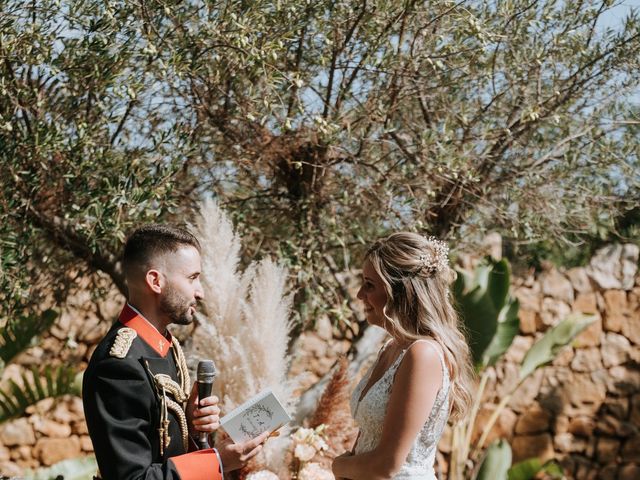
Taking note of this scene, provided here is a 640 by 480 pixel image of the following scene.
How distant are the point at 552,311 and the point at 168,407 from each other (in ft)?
18.2

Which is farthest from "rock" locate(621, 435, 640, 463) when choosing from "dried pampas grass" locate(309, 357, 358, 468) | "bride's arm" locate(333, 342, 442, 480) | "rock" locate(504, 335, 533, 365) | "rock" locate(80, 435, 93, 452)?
"bride's arm" locate(333, 342, 442, 480)

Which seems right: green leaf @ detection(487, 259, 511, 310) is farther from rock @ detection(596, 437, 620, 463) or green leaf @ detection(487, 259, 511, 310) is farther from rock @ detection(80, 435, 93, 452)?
rock @ detection(80, 435, 93, 452)

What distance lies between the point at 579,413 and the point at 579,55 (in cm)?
381

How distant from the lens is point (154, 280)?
2.06 metres

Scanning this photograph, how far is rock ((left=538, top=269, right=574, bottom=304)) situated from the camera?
6.88 m

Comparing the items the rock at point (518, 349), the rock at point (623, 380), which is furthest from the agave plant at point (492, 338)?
the rock at point (623, 380)

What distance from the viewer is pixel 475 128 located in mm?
4410

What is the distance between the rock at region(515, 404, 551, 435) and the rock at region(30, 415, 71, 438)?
13.3ft

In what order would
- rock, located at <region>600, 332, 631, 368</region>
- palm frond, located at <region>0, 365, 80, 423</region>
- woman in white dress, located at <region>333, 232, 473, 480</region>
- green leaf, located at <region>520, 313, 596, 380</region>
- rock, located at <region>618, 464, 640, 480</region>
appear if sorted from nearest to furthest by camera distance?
woman in white dress, located at <region>333, 232, 473, 480</region>, palm frond, located at <region>0, 365, 80, 423</region>, green leaf, located at <region>520, 313, 596, 380</region>, rock, located at <region>618, 464, 640, 480</region>, rock, located at <region>600, 332, 631, 368</region>

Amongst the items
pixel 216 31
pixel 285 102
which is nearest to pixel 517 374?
pixel 285 102

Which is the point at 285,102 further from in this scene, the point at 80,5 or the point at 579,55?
the point at 579,55

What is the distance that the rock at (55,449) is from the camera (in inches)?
238

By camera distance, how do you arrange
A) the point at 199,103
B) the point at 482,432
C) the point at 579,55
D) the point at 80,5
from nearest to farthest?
the point at 80,5 → the point at 199,103 → the point at 579,55 → the point at 482,432

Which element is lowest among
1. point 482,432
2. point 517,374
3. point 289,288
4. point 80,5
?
point 482,432
